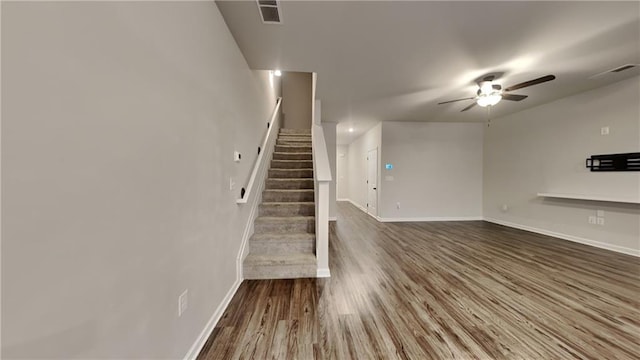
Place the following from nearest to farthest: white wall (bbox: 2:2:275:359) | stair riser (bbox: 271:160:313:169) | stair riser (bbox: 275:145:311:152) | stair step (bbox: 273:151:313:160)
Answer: white wall (bbox: 2:2:275:359) < stair riser (bbox: 271:160:313:169) < stair step (bbox: 273:151:313:160) < stair riser (bbox: 275:145:311:152)

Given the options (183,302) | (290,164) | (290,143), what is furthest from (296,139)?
(183,302)

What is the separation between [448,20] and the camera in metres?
2.08

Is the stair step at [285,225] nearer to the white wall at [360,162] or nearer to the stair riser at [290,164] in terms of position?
the stair riser at [290,164]

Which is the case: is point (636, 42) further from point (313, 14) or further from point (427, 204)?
point (427, 204)

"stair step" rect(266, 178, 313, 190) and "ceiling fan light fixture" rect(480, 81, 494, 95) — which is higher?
"ceiling fan light fixture" rect(480, 81, 494, 95)

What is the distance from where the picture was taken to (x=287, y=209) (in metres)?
3.33

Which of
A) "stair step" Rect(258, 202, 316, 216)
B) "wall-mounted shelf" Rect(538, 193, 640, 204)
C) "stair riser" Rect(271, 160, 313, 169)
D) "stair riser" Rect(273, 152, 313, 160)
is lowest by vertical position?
"stair step" Rect(258, 202, 316, 216)

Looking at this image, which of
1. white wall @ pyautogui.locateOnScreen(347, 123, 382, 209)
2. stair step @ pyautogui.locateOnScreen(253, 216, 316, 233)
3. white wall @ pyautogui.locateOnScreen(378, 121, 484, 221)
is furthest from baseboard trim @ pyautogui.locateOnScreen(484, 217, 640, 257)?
stair step @ pyautogui.locateOnScreen(253, 216, 316, 233)

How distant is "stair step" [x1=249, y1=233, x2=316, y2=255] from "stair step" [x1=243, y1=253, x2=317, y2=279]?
0.52 feet

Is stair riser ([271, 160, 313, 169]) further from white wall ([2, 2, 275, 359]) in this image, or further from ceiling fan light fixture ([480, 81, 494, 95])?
ceiling fan light fixture ([480, 81, 494, 95])

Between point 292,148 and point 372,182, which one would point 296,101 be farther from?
point 372,182

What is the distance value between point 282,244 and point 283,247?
0.13 feet

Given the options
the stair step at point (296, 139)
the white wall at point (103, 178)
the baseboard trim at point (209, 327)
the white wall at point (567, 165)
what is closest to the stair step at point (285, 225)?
the baseboard trim at point (209, 327)

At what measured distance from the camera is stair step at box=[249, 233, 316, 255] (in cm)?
282
